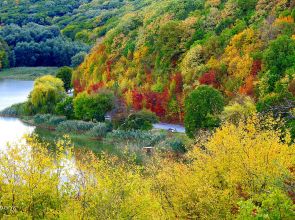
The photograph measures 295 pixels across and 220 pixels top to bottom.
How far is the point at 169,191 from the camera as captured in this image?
23812 millimetres

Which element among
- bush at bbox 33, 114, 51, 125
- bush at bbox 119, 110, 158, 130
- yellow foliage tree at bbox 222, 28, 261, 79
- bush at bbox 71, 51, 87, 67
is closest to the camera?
bush at bbox 119, 110, 158, 130

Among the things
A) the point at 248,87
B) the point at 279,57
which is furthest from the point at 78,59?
the point at 279,57

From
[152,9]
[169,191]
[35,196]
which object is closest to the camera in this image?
[35,196]

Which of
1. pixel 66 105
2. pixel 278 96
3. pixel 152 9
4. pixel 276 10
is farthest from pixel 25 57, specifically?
pixel 278 96

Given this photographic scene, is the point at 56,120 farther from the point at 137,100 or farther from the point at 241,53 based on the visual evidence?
the point at 241,53

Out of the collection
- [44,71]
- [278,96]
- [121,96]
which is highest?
[278,96]

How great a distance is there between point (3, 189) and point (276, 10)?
148ft

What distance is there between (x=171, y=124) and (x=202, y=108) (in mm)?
13880

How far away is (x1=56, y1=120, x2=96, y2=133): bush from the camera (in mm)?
58750

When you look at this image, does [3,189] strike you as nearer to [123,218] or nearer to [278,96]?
[123,218]

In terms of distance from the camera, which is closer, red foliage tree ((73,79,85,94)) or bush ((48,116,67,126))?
bush ((48,116,67,126))

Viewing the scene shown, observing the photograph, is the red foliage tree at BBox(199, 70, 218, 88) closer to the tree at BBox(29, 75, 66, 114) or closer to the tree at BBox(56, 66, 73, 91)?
the tree at BBox(29, 75, 66, 114)

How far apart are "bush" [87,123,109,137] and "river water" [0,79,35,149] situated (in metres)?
6.02

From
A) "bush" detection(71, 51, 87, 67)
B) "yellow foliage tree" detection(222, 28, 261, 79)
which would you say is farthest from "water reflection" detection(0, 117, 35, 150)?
"bush" detection(71, 51, 87, 67)
